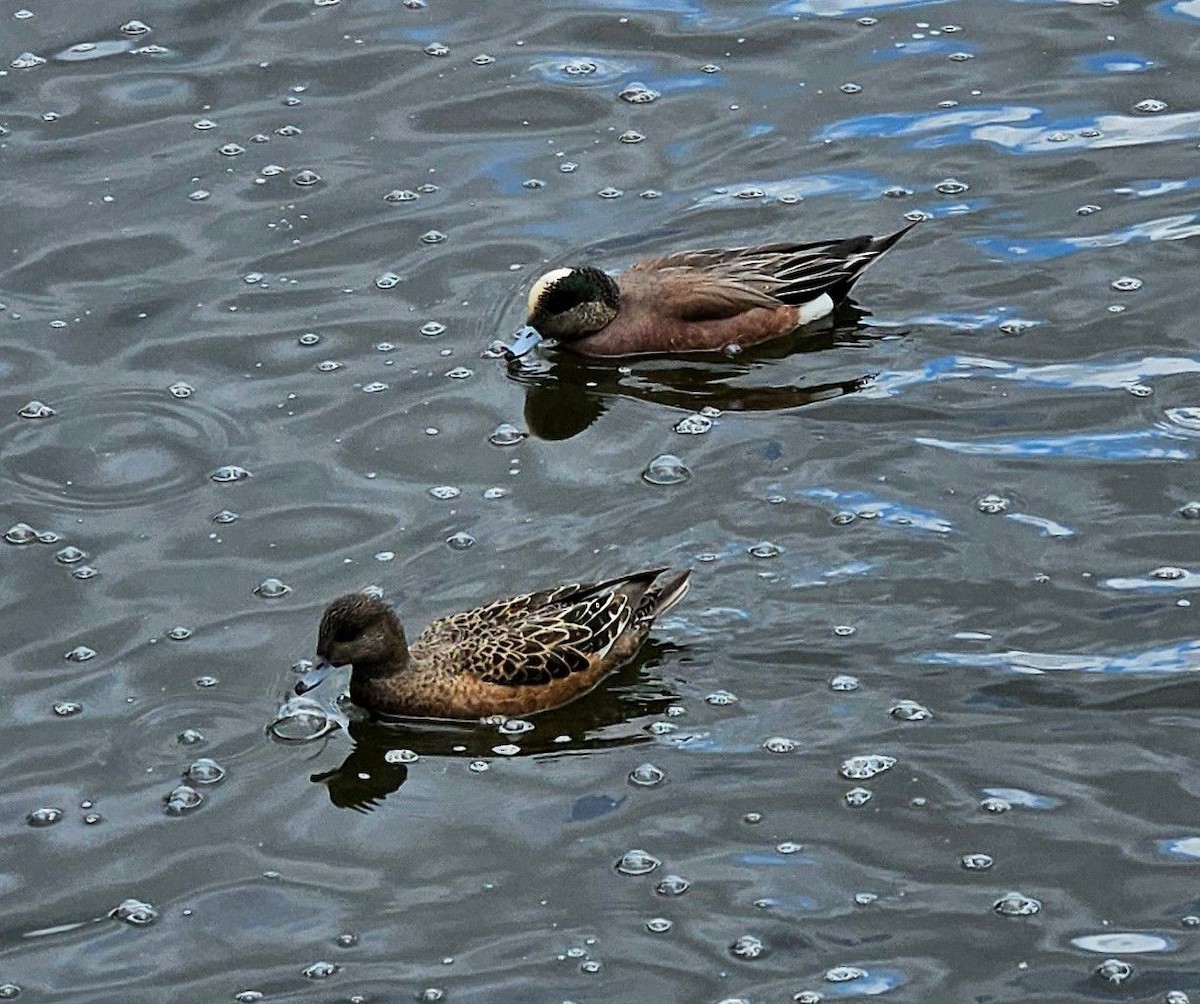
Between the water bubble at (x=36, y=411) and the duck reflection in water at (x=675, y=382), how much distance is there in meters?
2.09

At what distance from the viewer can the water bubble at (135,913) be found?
7.36 meters

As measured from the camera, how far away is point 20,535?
9.22 metres

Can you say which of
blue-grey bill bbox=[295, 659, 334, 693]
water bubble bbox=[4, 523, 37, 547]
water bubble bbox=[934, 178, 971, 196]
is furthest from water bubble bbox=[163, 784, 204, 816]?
water bubble bbox=[934, 178, 971, 196]

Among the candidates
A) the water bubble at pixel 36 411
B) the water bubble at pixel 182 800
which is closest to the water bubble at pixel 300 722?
the water bubble at pixel 182 800

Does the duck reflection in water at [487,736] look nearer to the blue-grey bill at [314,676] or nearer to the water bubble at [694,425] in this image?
the blue-grey bill at [314,676]

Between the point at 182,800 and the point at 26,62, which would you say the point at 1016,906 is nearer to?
the point at 182,800

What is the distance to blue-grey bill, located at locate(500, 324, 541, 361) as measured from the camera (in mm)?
10500

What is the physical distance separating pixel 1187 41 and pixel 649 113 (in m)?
3.09

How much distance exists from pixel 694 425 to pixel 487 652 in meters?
2.13

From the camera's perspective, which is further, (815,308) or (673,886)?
(815,308)

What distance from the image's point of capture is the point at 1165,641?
836cm

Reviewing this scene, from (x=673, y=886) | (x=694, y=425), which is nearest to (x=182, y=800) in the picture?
(x=673, y=886)

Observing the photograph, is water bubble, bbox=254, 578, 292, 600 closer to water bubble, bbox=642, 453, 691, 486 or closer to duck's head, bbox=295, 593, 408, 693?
duck's head, bbox=295, 593, 408, 693

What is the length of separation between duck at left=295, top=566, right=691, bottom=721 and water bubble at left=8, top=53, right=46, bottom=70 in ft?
19.3
